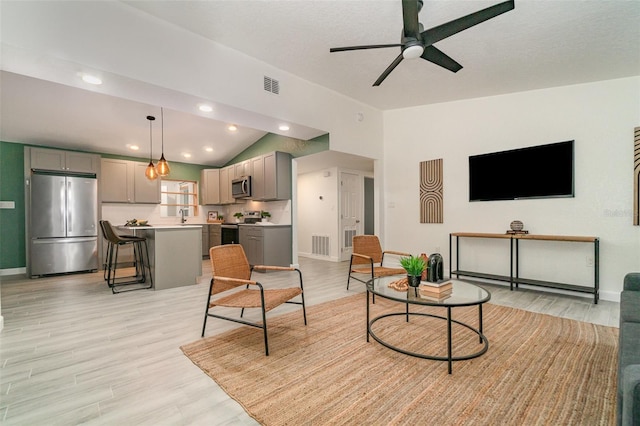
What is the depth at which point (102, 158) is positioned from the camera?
6.28 m

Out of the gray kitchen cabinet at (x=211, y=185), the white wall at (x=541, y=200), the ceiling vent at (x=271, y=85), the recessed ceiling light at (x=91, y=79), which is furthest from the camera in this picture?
the gray kitchen cabinet at (x=211, y=185)

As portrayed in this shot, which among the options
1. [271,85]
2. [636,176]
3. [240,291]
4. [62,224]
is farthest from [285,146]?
[636,176]

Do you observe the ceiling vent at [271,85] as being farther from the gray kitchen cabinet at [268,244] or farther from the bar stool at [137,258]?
the bar stool at [137,258]

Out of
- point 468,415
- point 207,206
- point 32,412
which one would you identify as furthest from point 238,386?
point 207,206

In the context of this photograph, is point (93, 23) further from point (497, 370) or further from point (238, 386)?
point (497, 370)

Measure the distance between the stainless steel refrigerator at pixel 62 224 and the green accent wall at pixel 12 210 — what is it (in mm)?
680

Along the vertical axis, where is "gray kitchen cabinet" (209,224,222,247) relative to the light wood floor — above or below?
above

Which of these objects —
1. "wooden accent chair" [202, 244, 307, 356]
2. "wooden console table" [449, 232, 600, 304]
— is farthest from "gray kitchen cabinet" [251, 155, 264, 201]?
"wooden console table" [449, 232, 600, 304]

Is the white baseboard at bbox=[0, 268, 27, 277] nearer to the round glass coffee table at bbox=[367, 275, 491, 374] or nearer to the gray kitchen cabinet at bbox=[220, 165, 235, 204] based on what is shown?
the gray kitchen cabinet at bbox=[220, 165, 235, 204]

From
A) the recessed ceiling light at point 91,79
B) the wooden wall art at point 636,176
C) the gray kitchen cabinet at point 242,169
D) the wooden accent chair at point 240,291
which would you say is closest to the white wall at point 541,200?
the wooden wall art at point 636,176

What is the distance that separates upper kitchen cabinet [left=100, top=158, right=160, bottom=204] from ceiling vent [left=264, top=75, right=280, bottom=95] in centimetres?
450

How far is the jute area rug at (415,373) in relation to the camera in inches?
64.4

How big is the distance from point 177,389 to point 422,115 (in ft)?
17.6

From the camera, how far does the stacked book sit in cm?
224
